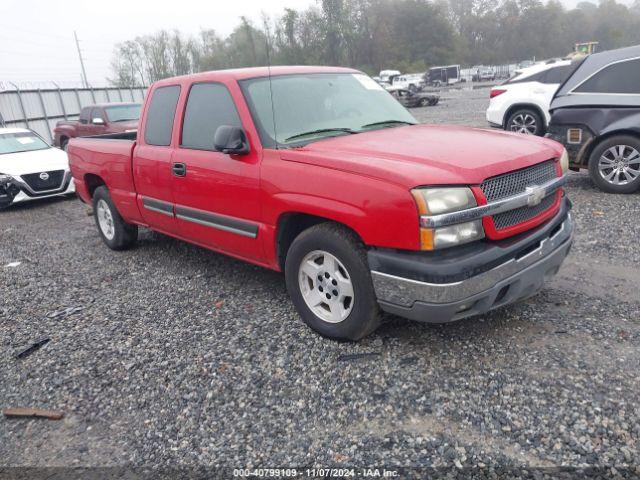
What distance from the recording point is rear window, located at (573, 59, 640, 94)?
662 centimetres

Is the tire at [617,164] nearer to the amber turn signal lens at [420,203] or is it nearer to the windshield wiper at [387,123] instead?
the windshield wiper at [387,123]

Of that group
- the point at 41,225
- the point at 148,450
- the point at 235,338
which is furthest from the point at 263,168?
the point at 41,225

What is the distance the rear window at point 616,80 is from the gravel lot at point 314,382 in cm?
322

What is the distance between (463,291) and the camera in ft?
9.20

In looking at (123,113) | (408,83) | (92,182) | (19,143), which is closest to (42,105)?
(123,113)

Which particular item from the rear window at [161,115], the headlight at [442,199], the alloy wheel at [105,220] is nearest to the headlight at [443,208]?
the headlight at [442,199]

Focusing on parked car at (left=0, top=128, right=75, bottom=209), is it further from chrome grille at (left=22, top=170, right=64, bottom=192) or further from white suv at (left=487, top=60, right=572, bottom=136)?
white suv at (left=487, top=60, right=572, bottom=136)

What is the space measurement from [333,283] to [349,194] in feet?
2.21

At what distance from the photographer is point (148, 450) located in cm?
264

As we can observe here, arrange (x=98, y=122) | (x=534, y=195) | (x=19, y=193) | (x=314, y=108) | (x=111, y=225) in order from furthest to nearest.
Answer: (x=98, y=122)
(x=19, y=193)
(x=111, y=225)
(x=314, y=108)
(x=534, y=195)

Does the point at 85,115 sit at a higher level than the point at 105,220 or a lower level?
higher

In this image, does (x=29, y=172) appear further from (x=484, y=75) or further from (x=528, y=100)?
(x=484, y=75)

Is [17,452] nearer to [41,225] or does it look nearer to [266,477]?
[266,477]

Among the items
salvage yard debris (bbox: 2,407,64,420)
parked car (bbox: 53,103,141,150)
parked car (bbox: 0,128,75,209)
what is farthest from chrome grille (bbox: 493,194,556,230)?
parked car (bbox: 53,103,141,150)
